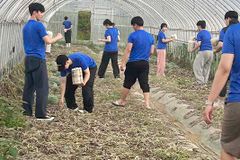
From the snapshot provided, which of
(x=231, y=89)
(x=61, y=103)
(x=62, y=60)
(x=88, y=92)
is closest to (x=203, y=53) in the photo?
(x=88, y=92)

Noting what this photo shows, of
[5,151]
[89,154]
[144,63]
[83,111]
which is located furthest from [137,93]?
[5,151]

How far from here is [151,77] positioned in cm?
1315

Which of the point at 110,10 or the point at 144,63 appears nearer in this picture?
the point at 144,63

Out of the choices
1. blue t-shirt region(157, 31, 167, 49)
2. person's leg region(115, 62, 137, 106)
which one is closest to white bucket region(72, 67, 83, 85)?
person's leg region(115, 62, 137, 106)

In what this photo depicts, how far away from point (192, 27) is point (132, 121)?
12297 mm

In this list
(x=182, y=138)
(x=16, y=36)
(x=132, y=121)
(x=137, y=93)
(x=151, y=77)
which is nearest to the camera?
(x=182, y=138)

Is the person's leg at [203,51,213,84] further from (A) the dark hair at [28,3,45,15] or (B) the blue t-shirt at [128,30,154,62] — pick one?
(A) the dark hair at [28,3,45,15]

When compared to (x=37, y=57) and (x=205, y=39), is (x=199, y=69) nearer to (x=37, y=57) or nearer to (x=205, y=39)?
(x=205, y=39)

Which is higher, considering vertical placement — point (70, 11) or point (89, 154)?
point (70, 11)

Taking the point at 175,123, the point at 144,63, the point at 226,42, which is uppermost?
the point at 226,42

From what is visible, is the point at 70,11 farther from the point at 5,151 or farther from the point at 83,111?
the point at 5,151

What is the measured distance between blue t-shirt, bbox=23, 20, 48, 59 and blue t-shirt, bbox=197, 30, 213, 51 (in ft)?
17.9

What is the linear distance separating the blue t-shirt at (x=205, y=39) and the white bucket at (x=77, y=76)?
4.92m

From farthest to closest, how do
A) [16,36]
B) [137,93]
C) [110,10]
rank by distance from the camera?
[110,10] < [16,36] < [137,93]
